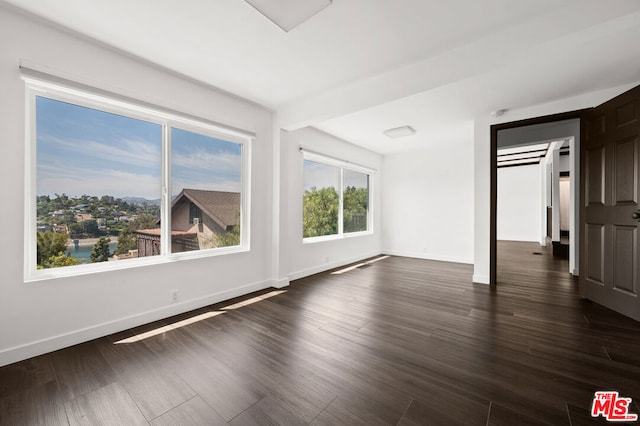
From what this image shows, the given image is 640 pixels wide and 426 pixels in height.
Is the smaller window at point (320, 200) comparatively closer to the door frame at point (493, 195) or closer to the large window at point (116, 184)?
the large window at point (116, 184)

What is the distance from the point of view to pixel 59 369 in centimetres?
192

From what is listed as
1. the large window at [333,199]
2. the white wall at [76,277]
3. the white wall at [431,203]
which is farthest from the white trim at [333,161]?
the white wall at [76,277]

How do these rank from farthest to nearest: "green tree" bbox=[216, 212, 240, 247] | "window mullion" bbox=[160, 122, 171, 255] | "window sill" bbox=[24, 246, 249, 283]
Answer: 1. "green tree" bbox=[216, 212, 240, 247]
2. "window mullion" bbox=[160, 122, 171, 255]
3. "window sill" bbox=[24, 246, 249, 283]

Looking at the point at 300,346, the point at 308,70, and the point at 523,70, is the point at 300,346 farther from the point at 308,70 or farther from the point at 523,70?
the point at 523,70

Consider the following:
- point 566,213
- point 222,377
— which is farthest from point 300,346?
point 566,213

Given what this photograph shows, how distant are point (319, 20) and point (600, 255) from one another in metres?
4.03

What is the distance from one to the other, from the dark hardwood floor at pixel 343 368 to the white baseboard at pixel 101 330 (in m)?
0.08

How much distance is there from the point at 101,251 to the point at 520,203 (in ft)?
40.5

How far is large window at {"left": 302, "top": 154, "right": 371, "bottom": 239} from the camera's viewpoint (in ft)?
16.1

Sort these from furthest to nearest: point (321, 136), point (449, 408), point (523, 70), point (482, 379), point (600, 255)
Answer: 1. point (321, 136)
2. point (600, 255)
3. point (523, 70)
4. point (482, 379)
5. point (449, 408)

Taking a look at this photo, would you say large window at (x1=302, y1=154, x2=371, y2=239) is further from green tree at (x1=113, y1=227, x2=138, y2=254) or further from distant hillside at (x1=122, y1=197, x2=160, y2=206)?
green tree at (x1=113, y1=227, x2=138, y2=254)

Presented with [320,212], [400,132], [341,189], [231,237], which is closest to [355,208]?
[341,189]

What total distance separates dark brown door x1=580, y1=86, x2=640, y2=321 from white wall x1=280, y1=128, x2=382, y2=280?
3638 mm

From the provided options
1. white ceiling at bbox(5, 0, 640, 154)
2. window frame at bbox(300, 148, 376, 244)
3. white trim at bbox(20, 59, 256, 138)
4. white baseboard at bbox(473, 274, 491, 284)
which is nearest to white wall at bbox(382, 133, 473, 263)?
window frame at bbox(300, 148, 376, 244)
